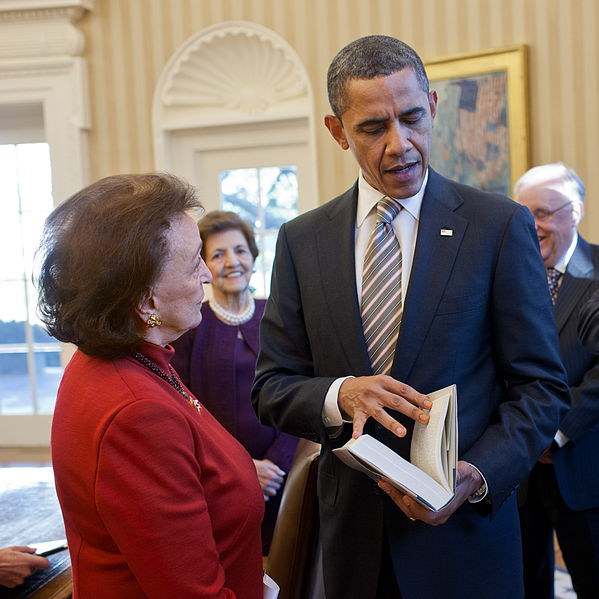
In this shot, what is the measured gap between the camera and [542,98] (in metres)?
4.50

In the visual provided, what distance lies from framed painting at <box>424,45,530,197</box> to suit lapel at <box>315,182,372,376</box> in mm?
3101

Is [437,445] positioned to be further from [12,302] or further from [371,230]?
[12,302]

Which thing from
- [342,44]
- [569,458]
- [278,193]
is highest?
[342,44]

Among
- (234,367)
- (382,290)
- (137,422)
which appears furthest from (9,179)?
(137,422)

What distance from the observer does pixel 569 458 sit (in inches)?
90.6

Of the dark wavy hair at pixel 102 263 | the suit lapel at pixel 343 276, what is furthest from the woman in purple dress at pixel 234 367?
the dark wavy hair at pixel 102 263

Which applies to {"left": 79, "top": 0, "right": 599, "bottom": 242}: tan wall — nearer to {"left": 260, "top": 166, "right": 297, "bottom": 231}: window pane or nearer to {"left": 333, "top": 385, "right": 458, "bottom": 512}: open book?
{"left": 260, "top": 166, "right": 297, "bottom": 231}: window pane

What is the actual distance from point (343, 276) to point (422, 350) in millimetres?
238

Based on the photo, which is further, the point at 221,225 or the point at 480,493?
the point at 221,225

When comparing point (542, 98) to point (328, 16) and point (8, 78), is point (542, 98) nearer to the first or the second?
point (328, 16)

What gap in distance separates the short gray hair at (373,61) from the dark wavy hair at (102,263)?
52cm

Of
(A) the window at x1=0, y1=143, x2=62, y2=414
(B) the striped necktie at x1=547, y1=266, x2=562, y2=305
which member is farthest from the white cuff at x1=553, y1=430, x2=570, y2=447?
(A) the window at x1=0, y1=143, x2=62, y2=414

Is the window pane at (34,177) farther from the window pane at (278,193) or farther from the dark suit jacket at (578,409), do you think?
the dark suit jacket at (578,409)

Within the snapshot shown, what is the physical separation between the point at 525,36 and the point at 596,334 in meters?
3.12
